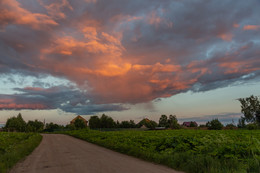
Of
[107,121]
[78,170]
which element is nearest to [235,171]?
[78,170]

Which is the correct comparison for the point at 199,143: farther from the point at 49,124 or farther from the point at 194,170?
the point at 49,124

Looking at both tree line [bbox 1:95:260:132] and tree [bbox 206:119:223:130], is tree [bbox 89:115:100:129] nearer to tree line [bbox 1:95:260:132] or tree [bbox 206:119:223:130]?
tree line [bbox 1:95:260:132]

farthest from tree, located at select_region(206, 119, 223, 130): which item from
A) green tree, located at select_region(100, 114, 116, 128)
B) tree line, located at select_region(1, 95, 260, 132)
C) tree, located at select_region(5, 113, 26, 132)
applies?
tree, located at select_region(5, 113, 26, 132)

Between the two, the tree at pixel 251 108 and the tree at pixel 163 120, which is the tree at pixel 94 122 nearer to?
the tree at pixel 163 120

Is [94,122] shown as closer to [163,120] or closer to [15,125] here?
[15,125]

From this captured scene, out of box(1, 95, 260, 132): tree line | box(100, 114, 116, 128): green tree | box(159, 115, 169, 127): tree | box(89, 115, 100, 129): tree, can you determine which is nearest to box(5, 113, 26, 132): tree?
box(1, 95, 260, 132): tree line

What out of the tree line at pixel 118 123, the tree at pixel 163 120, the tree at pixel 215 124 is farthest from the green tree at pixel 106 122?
the tree at pixel 215 124

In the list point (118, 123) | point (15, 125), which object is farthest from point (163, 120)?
point (15, 125)

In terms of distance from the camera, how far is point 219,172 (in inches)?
260

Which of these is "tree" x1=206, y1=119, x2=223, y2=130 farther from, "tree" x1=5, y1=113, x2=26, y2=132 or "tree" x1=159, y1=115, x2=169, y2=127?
"tree" x1=5, y1=113, x2=26, y2=132

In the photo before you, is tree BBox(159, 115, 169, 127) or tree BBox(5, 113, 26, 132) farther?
tree BBox(159, 115, 169, 127)

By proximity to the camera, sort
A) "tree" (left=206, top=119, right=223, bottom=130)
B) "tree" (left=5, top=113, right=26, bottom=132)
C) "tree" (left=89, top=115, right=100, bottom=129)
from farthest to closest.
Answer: "tree" (left=89, top=115, right=100, bottom=129)
"tree" (left=5, top=113, right=26, bottom=132)
"tree" (left=206, top=119, right=223, bottom=130)

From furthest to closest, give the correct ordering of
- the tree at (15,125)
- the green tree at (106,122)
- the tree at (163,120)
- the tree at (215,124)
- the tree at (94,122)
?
1. the tree at (163,120)
2. the tree at (94,122)
3. the green tree at (106,122)
4. the tree at (15,125)
5. the tree at (215,124)

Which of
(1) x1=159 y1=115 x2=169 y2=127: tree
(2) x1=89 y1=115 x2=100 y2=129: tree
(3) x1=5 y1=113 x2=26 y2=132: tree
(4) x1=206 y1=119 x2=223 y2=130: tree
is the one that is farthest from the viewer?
(1) x1=159 y1=115 x2=169 y2=127: tree
